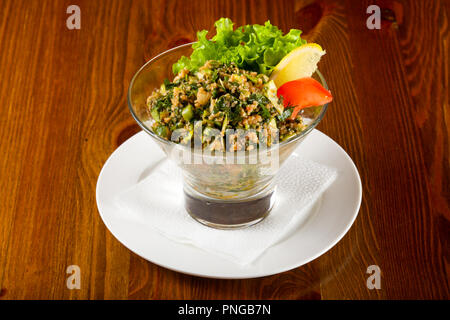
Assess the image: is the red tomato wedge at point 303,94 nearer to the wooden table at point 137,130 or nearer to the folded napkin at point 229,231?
the folded napkin at point 229,231

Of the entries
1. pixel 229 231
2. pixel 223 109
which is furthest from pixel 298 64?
pixel 229 231

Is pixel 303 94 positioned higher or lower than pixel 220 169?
higher

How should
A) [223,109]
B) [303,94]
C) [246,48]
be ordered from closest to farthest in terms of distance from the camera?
[223,109] < [303,94] < [246,48]

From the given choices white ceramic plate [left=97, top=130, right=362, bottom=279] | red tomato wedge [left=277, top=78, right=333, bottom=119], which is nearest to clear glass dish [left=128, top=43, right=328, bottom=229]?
red tomato wedge [left=277, top=78, right=333, bottom=119]

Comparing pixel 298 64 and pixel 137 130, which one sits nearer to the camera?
pixel 298 64

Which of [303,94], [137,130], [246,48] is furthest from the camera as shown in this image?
[137,130]

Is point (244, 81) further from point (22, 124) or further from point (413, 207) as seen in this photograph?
point (22, 124)

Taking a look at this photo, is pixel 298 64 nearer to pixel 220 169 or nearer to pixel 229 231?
pixel 220 169

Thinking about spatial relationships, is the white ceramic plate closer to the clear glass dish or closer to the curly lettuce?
the clear glass dish
